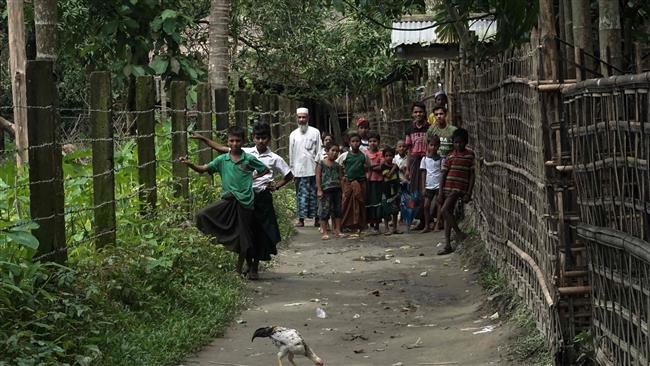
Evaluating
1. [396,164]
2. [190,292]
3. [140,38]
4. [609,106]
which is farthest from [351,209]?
[609,106]

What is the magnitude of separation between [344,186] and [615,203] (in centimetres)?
1023

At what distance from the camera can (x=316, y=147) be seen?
15.9 meters

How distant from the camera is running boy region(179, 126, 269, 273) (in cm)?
1074

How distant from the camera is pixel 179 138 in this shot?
456 inches

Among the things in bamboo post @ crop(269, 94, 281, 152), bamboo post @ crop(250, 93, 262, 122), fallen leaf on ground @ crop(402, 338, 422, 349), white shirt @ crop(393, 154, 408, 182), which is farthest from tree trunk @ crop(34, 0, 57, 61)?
bamboo post @ crop(269, 94, 281, 152)

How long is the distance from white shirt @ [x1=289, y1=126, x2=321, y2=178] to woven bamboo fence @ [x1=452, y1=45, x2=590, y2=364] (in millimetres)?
4565

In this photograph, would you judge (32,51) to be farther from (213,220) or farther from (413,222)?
(213,220)

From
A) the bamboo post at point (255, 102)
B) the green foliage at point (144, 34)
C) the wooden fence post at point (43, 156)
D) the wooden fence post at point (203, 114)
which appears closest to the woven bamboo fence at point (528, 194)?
the wooden fence post at point (43, 156)

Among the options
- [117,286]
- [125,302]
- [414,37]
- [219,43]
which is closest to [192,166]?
[125,302]

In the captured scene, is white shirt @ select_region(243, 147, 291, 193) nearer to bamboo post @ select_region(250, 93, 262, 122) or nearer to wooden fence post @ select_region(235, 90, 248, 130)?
wooden fence post @ select_region(235, 90, 248, 130)

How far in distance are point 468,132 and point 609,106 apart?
8.04m

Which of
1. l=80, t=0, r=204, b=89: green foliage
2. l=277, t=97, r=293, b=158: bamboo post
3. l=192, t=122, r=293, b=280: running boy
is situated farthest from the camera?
l=277, t=97, r=293, b=158: bamboo post

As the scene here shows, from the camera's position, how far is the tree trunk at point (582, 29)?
21.9ft

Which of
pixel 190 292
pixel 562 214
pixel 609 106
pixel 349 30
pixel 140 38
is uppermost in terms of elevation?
pixel 349 30
